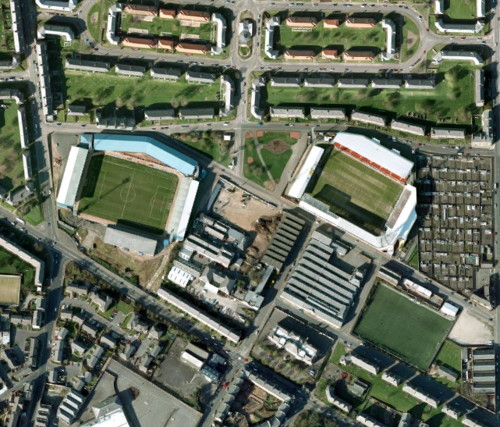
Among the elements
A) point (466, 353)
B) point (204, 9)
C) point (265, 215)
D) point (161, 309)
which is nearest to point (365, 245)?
point (265, 215)

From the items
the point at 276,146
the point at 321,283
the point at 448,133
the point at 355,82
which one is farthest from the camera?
the point at 276,146

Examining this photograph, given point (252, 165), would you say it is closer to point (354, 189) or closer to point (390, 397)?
point (354, 189)

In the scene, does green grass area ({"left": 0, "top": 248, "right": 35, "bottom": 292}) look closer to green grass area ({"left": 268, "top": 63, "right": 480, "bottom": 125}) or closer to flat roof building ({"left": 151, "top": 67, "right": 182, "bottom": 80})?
flat roof building ({"left": 151, "top": 67, "right": 182, "bottom": 80})

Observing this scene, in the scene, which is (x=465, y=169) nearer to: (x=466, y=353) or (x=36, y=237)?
(x=466, y=353)

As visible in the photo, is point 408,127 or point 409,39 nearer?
point 408,127

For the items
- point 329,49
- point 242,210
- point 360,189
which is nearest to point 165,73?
point 242,210

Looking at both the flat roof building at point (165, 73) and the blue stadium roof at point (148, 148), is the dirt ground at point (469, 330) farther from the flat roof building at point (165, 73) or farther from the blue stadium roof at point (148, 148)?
the flat roof building at point (165, 73)
